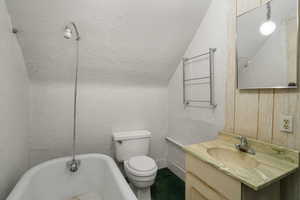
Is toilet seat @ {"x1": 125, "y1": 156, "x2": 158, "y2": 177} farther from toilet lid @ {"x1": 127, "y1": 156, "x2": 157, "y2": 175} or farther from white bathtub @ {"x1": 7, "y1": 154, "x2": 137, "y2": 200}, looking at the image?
white bathtub @ {"x1": 7, "y1": 154, "x2": 137, "y2": 200}

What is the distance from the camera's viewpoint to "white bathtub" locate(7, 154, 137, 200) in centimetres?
117

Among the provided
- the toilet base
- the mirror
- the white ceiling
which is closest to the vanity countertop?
the mirror

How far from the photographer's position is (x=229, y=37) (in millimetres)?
1355

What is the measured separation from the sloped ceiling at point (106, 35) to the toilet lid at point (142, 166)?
104 centimetres

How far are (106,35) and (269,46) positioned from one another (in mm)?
1448

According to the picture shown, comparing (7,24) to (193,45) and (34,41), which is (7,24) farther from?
(193,45)

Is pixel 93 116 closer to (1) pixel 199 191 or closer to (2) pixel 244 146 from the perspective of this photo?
(1) pixel 199 191

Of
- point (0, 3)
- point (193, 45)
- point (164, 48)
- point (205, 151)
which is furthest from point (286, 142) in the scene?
point (0, 3)

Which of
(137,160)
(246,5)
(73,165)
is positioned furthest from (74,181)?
(246,5)

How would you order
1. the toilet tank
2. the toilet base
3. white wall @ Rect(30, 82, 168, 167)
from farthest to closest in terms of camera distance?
1. the toilet tank
2. white wall @ Rect(30, 82, 168, 167)
3. the toilet base

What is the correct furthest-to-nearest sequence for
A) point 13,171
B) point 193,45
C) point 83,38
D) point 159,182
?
point 159,182
point 193,45
point 83,38
point 13,171

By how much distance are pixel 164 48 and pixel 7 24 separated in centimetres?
150

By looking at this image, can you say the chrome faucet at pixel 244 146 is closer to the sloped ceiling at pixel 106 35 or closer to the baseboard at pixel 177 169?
the baseboard at pixel 177 169

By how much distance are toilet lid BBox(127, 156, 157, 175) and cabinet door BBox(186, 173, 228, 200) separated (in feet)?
1.49
